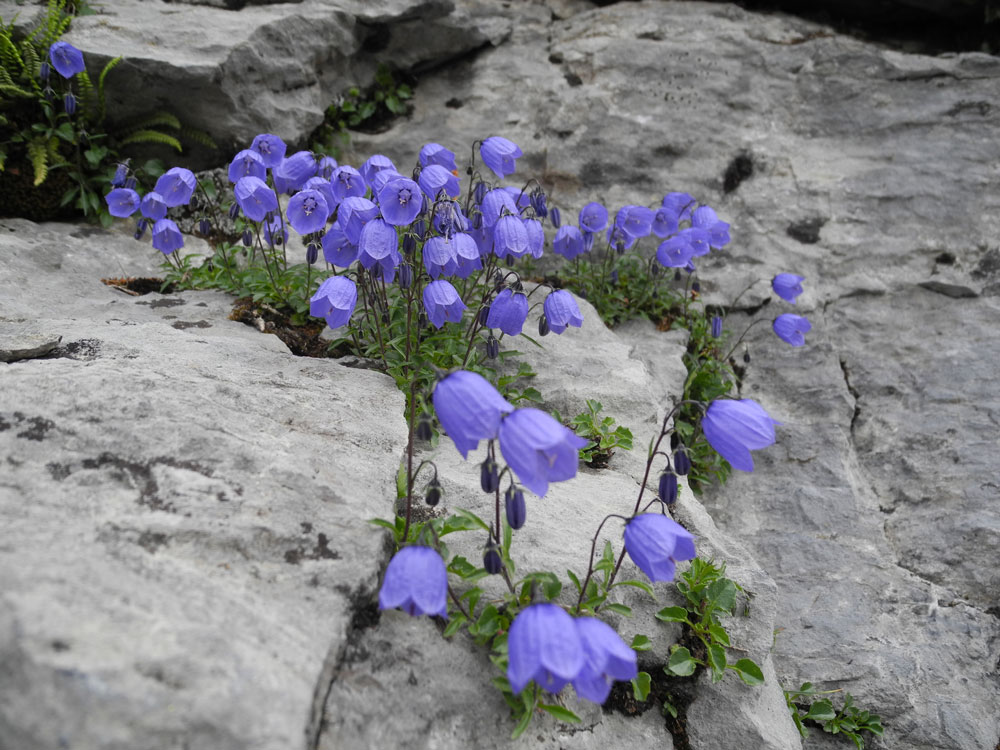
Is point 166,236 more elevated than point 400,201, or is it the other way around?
point 400,201

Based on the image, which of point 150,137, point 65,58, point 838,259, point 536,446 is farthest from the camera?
point 838,259

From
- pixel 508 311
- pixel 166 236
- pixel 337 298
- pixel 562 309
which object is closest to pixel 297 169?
pixel 166 236

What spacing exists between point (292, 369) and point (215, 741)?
230 cm

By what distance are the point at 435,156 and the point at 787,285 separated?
3.12 metres

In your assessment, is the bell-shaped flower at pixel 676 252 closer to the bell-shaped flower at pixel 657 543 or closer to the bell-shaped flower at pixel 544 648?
the bell-shaped flower at pixel 657 543

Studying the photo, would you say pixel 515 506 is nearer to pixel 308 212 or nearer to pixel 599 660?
pixel 599 660

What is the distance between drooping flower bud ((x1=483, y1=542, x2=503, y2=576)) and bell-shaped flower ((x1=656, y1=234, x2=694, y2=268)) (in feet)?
11.8

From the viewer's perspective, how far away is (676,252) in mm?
5578

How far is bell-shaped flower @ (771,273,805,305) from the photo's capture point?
223 inches

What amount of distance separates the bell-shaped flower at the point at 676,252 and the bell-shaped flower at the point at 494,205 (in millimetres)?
1691

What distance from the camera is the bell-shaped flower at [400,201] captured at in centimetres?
383

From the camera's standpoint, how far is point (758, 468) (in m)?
5.05

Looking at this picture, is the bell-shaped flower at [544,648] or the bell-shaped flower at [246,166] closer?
the bell-shaped flower at [544,648]

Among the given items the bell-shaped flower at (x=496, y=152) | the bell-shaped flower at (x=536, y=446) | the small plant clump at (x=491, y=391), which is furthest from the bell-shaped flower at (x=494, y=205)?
the bell-shaped flower at (x=536, y=446)
